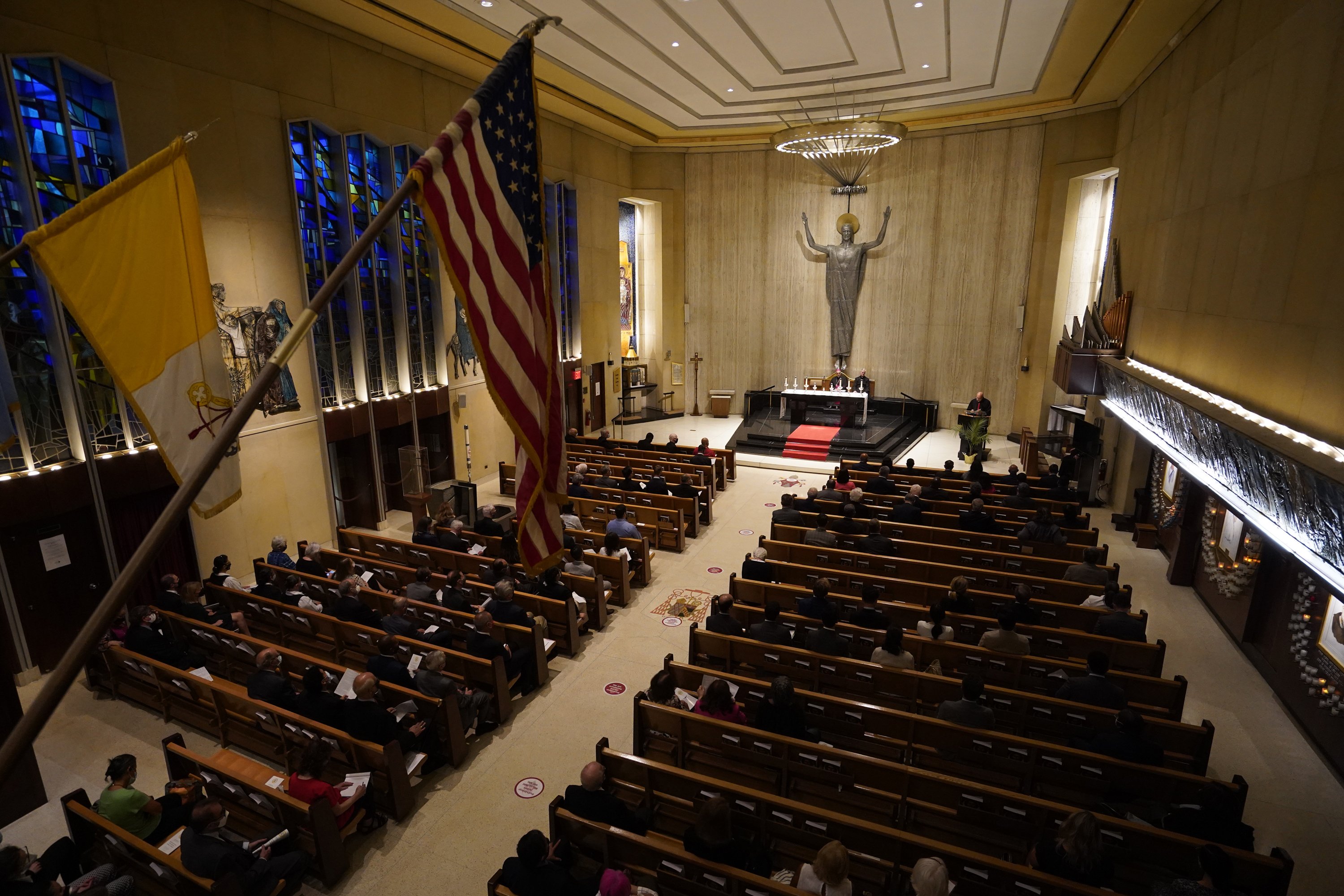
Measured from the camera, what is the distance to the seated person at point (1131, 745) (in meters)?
4.48

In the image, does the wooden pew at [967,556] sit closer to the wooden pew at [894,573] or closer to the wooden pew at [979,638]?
the wooden pew at [894,573]

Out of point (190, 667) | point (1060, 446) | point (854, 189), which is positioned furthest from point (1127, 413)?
point (190, 667)

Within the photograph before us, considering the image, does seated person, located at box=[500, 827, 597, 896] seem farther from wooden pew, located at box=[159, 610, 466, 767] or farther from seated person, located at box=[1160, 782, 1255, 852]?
seated person, located at box=[1160, 782, 1255, 852]

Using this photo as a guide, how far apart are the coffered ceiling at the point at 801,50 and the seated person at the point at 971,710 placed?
9.05 m

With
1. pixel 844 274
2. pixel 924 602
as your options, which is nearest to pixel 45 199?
pixel 924 602

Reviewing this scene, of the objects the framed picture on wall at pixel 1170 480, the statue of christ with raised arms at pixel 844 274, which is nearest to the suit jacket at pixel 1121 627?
the framed picture on wall at pixel 1170 480

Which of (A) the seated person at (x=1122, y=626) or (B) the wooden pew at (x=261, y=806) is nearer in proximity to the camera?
(B) the wooden pew at (x=261, y=806)

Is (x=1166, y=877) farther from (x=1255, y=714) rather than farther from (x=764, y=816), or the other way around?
(x=1255, y=714)

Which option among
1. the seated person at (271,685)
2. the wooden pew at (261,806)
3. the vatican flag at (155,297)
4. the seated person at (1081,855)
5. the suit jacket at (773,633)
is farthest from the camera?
the suit jacket at (773,633)

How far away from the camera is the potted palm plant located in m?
14.0

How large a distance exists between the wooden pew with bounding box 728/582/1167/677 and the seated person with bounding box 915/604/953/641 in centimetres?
13

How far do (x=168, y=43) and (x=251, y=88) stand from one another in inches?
41.0

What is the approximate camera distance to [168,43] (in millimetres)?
7832

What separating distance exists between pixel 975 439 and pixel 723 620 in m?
9.76
